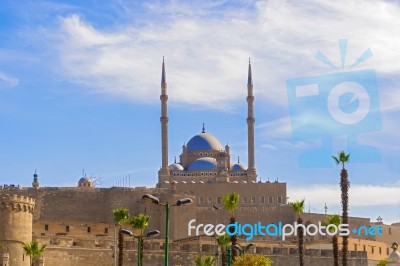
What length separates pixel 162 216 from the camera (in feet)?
221

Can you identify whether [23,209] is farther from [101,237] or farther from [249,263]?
[249,263]

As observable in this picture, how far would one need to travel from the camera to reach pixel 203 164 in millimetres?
82188

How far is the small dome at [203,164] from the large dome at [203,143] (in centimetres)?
193

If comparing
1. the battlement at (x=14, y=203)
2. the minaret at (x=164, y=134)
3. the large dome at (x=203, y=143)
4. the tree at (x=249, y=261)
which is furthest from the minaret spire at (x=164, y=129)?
the tree at (x=249, y=261)

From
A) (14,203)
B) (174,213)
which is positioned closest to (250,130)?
(174,213)

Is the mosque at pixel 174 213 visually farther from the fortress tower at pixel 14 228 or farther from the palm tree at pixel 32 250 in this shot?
the palm tree at pixel 32 250

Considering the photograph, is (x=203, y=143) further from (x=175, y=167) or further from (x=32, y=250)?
(x=32, y=250)

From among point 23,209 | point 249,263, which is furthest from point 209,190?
point 249,263

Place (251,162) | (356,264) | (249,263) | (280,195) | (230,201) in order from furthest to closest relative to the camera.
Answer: (251,162) < (280,195) < (356,264) < (230,201) < (249,263)

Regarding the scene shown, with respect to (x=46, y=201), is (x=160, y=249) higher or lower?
lower

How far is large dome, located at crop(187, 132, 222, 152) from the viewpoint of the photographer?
3339 inches

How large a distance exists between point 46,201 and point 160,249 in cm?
1327

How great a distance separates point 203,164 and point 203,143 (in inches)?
137

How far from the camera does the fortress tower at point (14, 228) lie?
51.8 m
